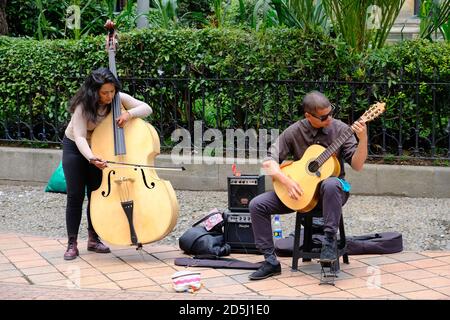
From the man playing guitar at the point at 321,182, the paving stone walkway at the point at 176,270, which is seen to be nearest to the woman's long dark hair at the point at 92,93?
the paving stone walkway at the point at 176,270

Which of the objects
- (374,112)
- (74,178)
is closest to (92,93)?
(74,178)

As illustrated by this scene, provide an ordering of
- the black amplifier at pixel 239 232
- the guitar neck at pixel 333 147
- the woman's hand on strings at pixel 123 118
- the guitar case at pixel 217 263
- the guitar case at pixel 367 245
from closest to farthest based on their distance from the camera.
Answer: the guitar neck at pixel 333 147, the guitar case at pixel 217 263, the woman's hand on strings at pixel 123 118, the guitar case at pixel 367 245, the black amplifier at pixel 239 232

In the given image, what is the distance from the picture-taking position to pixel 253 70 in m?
8.52

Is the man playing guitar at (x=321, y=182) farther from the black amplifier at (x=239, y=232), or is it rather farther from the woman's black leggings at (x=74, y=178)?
the woman's black leggings at (x=74, y=178)

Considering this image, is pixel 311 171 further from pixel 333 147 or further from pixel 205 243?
pixel 205 243

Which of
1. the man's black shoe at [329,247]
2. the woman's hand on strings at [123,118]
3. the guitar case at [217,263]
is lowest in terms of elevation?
→ the guitar case at [217,263]

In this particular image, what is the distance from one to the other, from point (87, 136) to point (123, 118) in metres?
0.38

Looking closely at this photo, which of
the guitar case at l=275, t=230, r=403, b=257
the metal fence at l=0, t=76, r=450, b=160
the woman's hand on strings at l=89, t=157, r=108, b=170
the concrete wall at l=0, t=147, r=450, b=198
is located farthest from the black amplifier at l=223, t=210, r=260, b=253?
the metal fence at l=0, t=76, r=450, b=160

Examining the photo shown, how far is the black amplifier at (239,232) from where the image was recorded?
20.7ft

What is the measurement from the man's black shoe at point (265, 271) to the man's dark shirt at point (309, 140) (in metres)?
0.79

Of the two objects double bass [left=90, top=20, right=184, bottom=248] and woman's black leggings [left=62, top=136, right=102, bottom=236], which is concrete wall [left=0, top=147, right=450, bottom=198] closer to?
woman's black leggings [left=62, top=136, right=102, bottom=236]

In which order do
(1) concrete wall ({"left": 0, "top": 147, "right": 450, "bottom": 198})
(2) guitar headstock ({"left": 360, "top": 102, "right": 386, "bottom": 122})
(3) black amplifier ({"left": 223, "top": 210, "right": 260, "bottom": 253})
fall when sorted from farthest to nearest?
(1) concrete wall ({"left": 0, "top": 147, "right": 450, "bottom": 198}), (3) black amplifier ({"left": 223, "top": 210, "right": 260, "bottom": 253}), (2) guitar headstock ({"left": 360, "top": 102, "right": 386, "bottom": 122})

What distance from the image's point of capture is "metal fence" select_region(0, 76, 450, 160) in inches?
325

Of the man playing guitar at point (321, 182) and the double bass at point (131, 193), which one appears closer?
the man playing guitar at point (321, 182)
